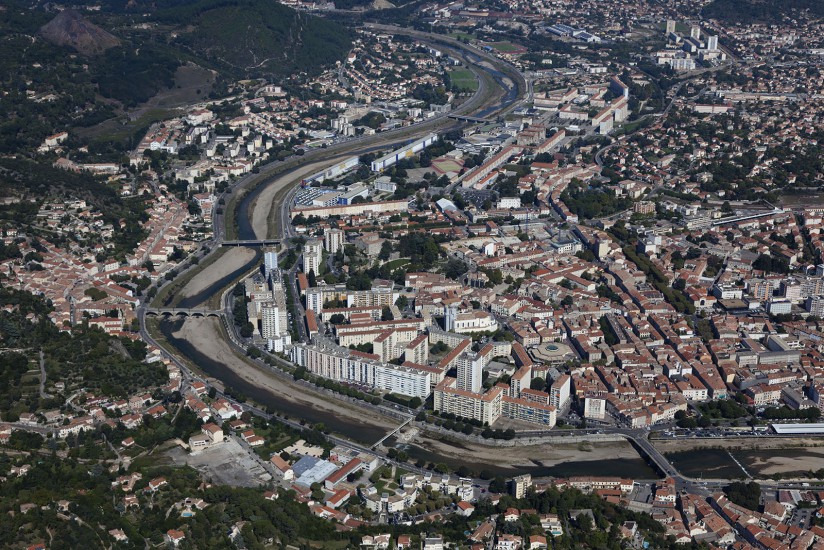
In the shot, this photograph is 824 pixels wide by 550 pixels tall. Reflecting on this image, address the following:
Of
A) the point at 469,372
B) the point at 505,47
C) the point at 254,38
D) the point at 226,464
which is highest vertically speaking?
the point at 254,38

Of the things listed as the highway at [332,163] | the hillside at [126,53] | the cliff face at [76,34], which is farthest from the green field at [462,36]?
the cliff face at [76,34]

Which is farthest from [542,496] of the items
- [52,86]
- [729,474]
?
[52,86]

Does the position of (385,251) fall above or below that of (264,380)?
above

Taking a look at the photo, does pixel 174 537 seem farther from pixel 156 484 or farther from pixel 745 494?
pixel 745 494

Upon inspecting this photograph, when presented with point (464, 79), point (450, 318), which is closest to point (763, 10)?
point (464, 79)

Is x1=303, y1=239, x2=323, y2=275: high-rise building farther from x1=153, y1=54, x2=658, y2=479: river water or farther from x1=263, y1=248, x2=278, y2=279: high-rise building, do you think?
x1=153, y1=54, x2=658, y2=479: river water

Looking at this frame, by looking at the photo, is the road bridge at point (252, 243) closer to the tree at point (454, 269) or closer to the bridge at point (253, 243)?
the bridge at point (253, 243)

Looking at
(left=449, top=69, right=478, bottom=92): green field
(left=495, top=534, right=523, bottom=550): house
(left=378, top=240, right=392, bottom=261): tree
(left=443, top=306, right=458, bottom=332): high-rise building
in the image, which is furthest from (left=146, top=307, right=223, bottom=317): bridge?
(left=449, top=69, right=478, bottom=92): green field
